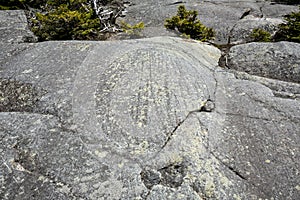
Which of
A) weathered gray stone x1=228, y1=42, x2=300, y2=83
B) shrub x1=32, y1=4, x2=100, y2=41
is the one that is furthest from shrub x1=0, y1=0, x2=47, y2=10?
weathered gray stone x1=228, y1=42, x2=300, y2=83

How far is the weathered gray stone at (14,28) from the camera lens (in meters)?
6.97

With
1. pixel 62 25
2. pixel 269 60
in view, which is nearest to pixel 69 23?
pixel 62 25

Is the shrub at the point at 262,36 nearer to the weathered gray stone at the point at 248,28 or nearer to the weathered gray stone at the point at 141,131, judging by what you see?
the weathered gray stone at the point at 248,28

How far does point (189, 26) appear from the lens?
922 cm

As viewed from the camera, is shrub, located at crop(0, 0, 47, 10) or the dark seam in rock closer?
the dark seam in rock

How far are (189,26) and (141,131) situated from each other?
610 cm

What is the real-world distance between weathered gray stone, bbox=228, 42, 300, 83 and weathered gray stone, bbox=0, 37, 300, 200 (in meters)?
0.78

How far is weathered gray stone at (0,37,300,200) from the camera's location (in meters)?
3.48

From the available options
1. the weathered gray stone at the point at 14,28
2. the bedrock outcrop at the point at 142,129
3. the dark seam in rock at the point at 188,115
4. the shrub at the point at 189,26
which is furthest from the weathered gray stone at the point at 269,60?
the weathered gray stone at the point at 14,28

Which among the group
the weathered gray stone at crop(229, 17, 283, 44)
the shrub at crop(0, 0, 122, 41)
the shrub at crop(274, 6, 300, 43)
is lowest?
the weathered gray stone at crop(229, 17, 283, 44)

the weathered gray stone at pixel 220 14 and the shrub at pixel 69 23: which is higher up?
the shrub at pixel 69 23

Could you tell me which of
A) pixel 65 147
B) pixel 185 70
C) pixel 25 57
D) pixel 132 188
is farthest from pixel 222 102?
pixel 25 57

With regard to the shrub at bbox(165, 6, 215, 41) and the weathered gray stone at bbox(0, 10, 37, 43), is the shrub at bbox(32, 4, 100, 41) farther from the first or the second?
the shrub at bbox(165, 6, 215, 41)

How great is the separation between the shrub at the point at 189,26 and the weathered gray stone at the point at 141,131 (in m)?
3.85
